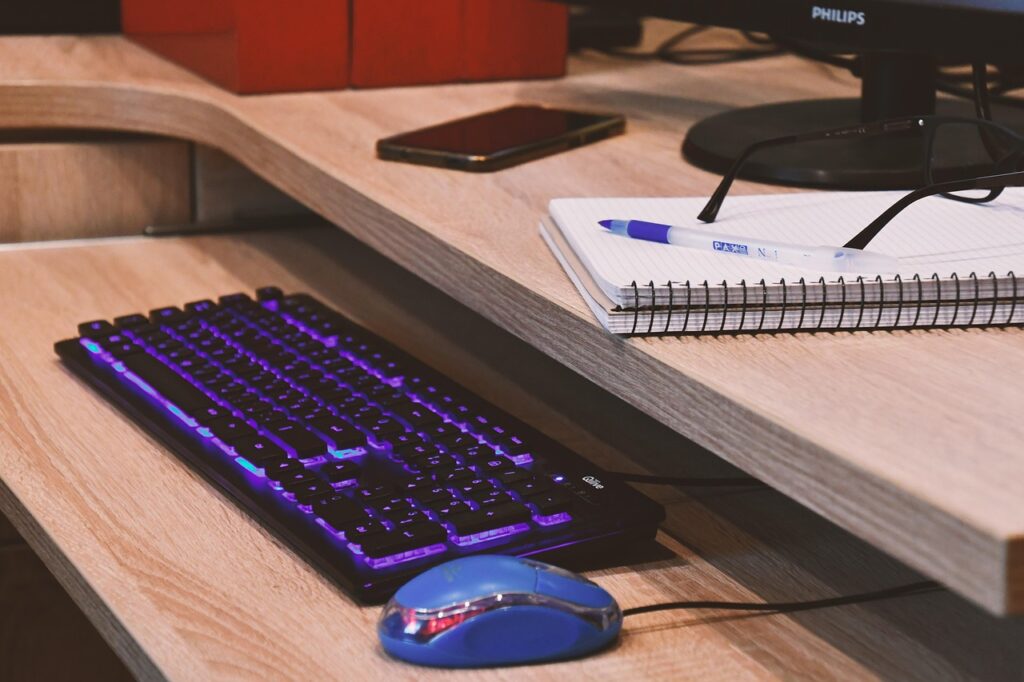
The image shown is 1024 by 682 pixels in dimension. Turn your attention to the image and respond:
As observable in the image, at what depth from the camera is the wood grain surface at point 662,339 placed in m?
0.51

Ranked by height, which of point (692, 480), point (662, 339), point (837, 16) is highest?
point (837, 16)

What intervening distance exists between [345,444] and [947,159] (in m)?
0.43

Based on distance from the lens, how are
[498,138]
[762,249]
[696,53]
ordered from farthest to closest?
[696,53]
[498,138]
[762,249]

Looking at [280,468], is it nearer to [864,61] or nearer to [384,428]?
[384,428]

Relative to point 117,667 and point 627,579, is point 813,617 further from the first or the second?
point 117,667

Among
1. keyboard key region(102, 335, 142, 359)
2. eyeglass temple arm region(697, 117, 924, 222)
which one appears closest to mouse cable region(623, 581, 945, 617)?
eyeglass temple arm region(697, 117, 924, 222)

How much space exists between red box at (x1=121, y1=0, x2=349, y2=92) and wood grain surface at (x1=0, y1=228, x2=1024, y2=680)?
306 millimetres

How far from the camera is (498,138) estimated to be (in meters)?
1.02

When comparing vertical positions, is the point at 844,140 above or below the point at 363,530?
above

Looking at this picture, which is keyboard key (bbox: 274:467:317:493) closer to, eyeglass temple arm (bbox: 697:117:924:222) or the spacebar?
the spacebar

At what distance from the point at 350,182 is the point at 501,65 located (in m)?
0.40

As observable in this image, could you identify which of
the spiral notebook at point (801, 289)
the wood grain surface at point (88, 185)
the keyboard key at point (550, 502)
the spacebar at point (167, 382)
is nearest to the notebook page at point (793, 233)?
the spiral notebook at point (801, 289)

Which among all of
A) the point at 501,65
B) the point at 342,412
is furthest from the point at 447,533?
the point at 501,65

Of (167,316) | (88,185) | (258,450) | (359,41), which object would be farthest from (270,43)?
(258,450)
